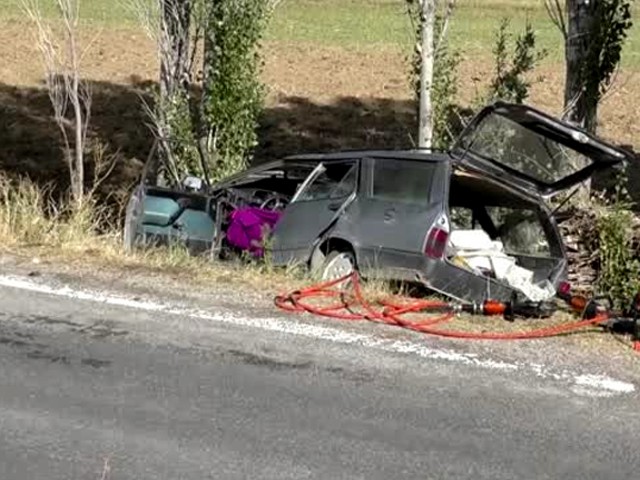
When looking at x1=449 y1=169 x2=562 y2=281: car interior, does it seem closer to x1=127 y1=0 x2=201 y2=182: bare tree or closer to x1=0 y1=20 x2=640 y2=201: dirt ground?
x1=127 y1=0 x2=201 y2=182: bare tree

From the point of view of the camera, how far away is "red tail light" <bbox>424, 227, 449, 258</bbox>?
29.9ft

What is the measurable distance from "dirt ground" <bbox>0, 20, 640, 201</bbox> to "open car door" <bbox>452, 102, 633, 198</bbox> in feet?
40.4

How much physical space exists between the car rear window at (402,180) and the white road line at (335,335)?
83.1 inches

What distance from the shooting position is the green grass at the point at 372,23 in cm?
3556

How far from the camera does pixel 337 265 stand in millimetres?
9766

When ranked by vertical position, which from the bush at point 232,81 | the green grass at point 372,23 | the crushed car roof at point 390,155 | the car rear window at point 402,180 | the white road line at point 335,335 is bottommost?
the white road line at point 335,335

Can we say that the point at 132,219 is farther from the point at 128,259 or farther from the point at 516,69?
the point at 516,69

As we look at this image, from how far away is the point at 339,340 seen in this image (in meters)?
7.41

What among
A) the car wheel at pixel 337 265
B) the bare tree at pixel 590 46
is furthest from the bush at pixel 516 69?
the car wheel at pixel 337 265

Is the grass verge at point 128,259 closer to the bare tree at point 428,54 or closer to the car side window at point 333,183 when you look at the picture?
the car side window at point 333,183

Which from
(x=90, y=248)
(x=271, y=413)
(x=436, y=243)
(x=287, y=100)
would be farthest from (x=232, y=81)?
(x=287, y=100)

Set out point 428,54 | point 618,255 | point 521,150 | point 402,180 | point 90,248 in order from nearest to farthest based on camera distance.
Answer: point 618,255
point 402,180
point 521,150
point 90,248
point 428,54

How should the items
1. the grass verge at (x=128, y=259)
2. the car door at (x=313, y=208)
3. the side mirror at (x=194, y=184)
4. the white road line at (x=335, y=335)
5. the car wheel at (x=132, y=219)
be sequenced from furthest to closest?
the side mirror at (x=194, y=184) → the car wheel at (x=132, y=219) → the car door at (x=313, y=208) → the grass verge at (x=128, y=259) → the white road line at (x=335, y=335)

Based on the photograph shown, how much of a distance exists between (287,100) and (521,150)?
18950 millimetres
